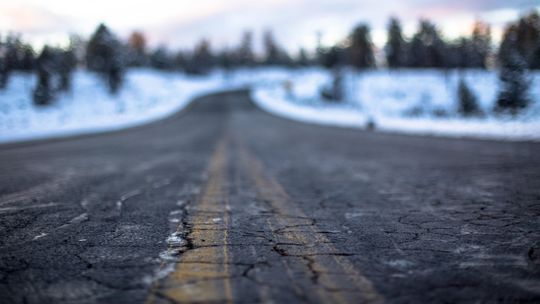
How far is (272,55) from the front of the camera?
150 meters

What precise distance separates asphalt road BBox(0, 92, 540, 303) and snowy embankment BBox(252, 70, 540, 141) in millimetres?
9004

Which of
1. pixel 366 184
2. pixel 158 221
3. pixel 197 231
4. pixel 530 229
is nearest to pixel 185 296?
pixel 197 231

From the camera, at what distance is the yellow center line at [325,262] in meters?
2.43

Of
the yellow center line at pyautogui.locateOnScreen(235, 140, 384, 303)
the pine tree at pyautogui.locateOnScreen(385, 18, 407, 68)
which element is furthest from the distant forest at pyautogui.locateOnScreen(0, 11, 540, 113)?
the yellow center line at pyautogui.locateOnScreen(235, 140, 384, 303)

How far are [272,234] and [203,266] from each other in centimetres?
95

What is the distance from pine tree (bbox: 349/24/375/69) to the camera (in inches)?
3482

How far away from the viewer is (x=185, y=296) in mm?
2398

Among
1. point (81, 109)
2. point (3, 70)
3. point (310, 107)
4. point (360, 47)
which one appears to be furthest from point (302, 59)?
point (3, 70)

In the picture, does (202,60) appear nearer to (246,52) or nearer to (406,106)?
(246,52)

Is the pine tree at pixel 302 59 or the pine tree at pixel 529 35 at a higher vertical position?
the pine tree at pixel 302 59

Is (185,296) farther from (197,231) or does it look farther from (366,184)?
(366,184)

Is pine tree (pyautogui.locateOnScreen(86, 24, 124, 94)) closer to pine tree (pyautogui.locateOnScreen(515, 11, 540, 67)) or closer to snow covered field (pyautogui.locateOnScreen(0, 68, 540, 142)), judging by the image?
snow covered field (pyautogui.locateOnScreen(0, 68, 540, 142))

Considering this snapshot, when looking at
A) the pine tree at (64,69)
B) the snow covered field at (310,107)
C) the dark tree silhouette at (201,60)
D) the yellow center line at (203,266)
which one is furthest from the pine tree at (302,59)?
the yellow center line at (203,266)

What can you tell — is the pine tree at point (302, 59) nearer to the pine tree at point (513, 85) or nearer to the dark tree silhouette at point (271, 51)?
the dark tree silhouette at point (271, 51)
